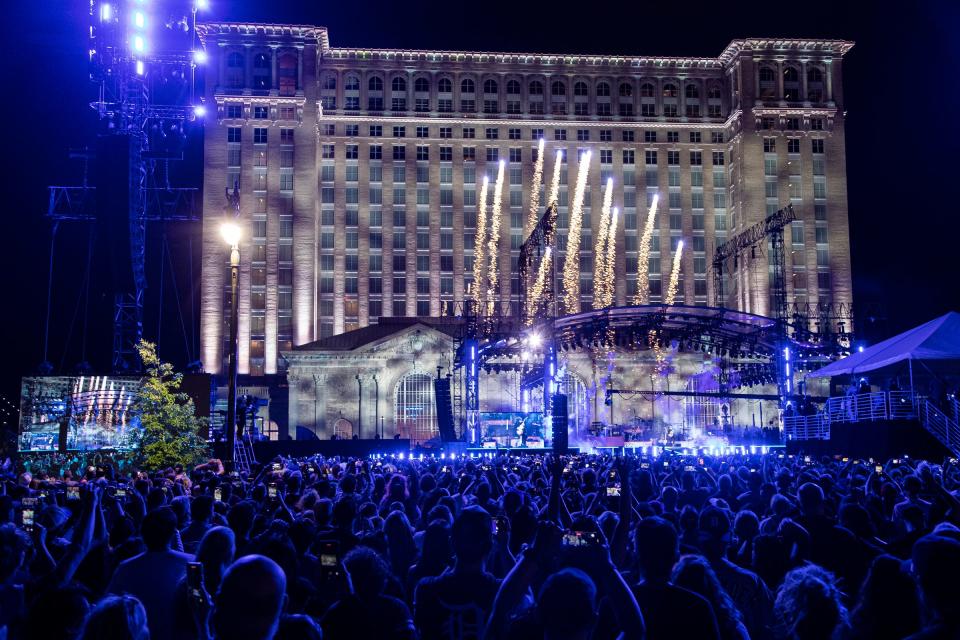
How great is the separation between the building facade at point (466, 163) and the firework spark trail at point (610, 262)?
100 cm

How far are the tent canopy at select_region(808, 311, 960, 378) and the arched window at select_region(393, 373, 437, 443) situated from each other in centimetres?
4488

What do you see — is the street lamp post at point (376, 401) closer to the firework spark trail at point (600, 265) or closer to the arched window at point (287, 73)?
the firework spark trail at point (600, 265)

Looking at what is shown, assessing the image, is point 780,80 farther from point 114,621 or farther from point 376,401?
point 114,621

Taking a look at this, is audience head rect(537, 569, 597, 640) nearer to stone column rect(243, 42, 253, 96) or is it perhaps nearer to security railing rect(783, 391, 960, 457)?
security railing rect(783, 391, 960, 457)

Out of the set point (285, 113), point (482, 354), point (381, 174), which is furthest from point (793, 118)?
point (482, 354)

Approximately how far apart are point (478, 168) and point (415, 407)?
31.6 m

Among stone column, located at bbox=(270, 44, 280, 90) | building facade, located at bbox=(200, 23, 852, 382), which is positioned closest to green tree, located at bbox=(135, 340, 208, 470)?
building facade, located at bbox=(200, 23, 852, 382)

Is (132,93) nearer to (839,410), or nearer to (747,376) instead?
(747,376)

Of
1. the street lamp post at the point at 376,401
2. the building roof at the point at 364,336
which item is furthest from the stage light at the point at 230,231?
the street lamp post at the point at 376,401

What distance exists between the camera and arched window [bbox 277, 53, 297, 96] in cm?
8838

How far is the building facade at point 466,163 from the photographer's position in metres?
87.1

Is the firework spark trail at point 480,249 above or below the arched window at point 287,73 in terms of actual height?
below

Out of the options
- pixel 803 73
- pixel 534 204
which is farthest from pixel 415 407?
pixel 803 73

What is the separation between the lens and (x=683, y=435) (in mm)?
54500
